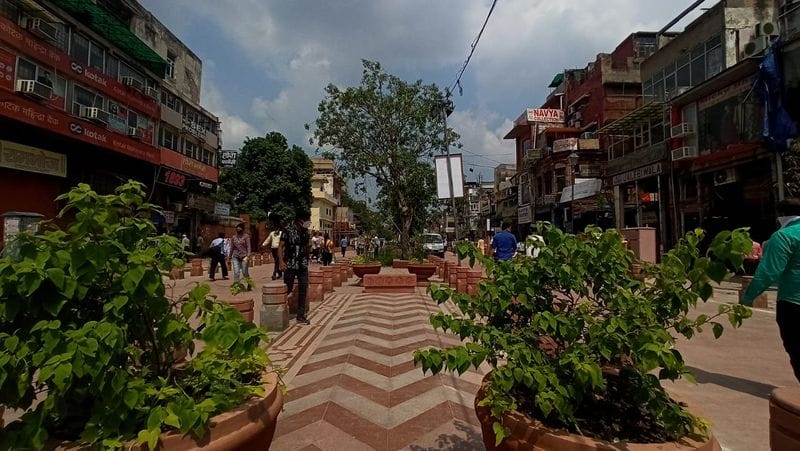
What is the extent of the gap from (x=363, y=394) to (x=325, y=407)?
0.38m

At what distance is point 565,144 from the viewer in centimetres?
2905

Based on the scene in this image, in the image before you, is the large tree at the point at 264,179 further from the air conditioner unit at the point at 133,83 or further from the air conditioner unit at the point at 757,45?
the air conditioner unit at the point at 757,45

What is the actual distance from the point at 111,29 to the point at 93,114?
3847 millimetres

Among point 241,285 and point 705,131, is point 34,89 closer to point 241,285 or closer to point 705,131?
point 241,285

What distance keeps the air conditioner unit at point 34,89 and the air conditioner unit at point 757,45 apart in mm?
23248

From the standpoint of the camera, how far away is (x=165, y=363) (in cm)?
189

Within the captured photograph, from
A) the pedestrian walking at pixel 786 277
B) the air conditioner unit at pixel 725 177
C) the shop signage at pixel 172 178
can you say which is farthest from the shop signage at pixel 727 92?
the shop signage at pixel 172 178

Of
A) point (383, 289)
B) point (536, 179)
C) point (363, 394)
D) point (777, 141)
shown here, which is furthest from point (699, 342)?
point (536, 179)

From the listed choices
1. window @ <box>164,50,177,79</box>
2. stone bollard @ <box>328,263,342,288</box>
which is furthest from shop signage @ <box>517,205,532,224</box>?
window @ <box>164,50,177,79</box>

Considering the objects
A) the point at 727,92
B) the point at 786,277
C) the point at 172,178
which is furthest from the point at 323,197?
the point at 786,277

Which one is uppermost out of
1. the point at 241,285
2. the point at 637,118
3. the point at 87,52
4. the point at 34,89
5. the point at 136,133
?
the point at 87,52

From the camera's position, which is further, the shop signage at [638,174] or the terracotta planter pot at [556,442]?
the shop signage at [638,174]

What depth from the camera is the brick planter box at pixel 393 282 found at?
32.5 ft

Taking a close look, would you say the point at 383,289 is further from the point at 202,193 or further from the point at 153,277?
the point at 202,193
